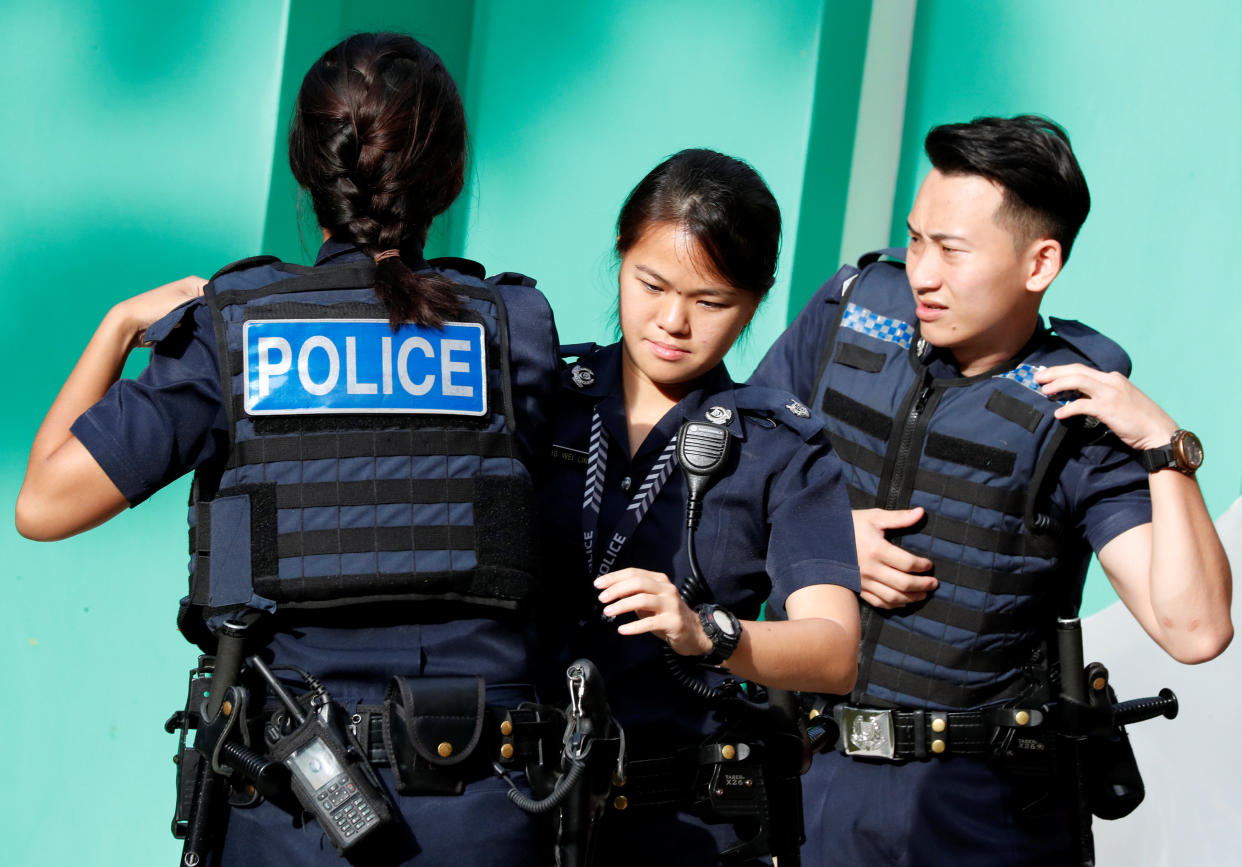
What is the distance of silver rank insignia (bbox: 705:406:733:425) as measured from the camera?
2146 mm

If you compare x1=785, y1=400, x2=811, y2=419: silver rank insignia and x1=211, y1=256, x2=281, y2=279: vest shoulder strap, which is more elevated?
x1=211, y1=256, x2=281, y2=279: vest shoulder strap

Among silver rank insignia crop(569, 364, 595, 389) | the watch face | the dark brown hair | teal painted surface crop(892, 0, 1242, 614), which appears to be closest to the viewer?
the dark brown hair

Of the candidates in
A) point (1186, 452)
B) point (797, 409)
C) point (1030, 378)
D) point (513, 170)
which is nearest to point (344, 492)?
point (797, 409)

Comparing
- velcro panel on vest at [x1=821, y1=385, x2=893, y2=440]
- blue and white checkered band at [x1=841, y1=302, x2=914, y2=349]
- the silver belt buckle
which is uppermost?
blue and white checkered band at [x1=841, y1=302, x2=914, y2=349]

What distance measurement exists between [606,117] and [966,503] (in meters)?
1.81

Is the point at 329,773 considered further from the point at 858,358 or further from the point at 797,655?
the point at 858,358

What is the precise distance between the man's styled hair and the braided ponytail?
4.11ft

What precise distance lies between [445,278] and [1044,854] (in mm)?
1756

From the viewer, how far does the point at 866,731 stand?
8.82ft

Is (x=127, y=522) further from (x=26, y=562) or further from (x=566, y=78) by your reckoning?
(x=566, y=78)

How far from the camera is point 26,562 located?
3.13 metres

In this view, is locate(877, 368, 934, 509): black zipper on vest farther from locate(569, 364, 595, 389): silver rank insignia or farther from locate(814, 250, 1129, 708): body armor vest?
locate(569, 364, 595, 389): silver rank insignia

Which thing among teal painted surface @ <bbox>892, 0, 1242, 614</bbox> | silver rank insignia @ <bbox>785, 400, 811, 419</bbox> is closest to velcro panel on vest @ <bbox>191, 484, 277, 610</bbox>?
silver rank insignia @ <bbox>785, 400, 811, 419</bbox>

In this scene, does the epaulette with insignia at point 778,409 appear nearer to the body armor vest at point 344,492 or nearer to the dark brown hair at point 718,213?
the dark brown hair at point 718,213
